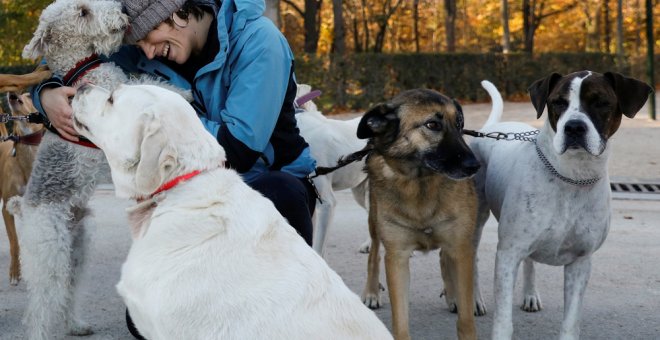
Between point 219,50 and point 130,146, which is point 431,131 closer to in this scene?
point 219,50

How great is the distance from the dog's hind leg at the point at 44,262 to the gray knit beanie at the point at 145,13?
98 centimetres

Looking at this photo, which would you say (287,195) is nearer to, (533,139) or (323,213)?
(533,139)

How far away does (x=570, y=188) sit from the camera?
411 centimetres

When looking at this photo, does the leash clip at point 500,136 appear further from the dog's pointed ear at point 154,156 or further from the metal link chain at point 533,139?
the dog's pointed ear at point 154,156

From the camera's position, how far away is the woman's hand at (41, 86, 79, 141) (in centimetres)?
414

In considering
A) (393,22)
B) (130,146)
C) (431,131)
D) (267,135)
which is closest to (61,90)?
(267,135)

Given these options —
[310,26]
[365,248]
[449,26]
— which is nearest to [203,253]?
[365,248]

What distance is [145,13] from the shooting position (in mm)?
4152

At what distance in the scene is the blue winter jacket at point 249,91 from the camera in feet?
13.2

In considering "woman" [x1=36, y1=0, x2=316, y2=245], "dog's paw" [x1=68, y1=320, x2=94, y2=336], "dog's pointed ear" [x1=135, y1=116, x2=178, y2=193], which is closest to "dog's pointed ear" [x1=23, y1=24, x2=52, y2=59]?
"woman" [x1=36, y1=0, x2=316, y2=245]

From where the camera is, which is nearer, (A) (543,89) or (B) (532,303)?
(A) (543,89)

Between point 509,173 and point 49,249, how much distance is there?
2419mm

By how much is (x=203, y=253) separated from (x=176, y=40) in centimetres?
169

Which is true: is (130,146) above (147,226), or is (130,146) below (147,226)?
above
